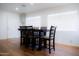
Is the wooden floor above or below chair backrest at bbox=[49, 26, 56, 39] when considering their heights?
below

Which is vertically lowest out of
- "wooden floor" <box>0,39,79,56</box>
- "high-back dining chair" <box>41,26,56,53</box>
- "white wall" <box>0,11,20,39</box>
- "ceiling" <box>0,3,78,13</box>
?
"wooden floor" <box>0,39,79,56</box>

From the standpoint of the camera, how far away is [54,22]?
6.95 ft

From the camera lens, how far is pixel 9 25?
2.13 meters

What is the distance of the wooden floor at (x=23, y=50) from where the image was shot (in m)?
2.12

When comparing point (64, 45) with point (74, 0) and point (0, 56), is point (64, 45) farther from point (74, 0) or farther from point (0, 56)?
point (0, 56)

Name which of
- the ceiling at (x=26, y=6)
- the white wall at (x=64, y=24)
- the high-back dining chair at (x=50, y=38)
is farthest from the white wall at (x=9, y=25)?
the high-back dining chair at (x=50, y=38)

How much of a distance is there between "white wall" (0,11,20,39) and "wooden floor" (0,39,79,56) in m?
0.11

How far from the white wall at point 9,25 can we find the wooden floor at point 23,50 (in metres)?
0.11

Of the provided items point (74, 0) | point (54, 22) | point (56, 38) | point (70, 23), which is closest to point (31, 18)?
point (54, 22)

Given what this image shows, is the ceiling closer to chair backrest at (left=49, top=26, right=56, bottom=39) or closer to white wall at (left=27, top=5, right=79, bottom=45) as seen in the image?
white wall at (left=27, top=5, right=79, bottom=45)

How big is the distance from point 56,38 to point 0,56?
3.69ft

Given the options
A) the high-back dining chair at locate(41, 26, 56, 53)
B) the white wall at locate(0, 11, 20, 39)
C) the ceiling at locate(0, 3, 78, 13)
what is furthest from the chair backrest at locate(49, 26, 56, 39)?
the white wall at locate(0, 11, 20, 39)

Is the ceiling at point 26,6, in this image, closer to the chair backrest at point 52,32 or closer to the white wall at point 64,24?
the white wall at point 64,24

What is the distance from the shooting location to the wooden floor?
6.97 feet
